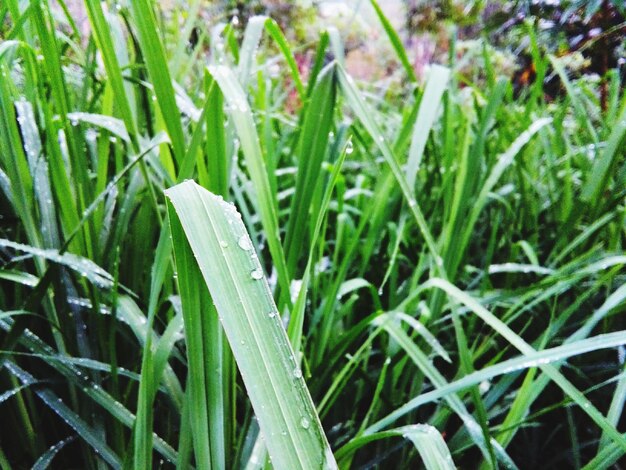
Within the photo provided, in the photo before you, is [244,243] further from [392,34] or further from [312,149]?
[392,34]

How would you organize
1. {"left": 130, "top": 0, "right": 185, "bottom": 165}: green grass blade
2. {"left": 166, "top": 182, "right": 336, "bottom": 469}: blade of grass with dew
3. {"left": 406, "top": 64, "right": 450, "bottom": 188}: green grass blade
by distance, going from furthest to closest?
{"left": 406, "top": 64, "right": 450, "bottom": 188}: green grass blade → {"left": 130, "top": 0, "right": 185, "bottom": 165}: green grass blade → {"left": 166, "top": 182, "right": 336, "bottom": 469}: blade of grass with dew

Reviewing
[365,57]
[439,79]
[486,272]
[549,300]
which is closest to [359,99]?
[439,79]

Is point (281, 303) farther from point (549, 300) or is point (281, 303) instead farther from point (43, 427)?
point (549, 300)

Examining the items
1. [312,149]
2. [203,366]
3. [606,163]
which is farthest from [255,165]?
[606,163]

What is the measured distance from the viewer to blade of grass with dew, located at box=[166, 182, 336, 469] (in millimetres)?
201

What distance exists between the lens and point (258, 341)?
212mm

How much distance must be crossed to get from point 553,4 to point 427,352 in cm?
98

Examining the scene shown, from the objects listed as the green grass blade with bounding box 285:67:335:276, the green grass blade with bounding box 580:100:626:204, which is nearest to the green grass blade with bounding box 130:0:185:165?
the green grass blade with bounding box 285:67:335:276

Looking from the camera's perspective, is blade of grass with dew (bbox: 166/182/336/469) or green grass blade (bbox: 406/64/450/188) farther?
green grass blade (bbox: 406/64/450/188)

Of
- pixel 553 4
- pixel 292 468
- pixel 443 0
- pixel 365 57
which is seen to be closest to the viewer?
pixel 292 468

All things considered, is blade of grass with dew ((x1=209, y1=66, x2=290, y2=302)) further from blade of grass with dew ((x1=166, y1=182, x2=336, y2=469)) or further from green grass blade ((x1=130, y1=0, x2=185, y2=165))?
blade of grass with dew ((x1=166, y1=182, x2=336, y2=469))

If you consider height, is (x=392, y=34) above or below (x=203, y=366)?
above

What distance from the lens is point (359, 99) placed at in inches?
18.7

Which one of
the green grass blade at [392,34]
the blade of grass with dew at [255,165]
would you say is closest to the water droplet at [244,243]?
the blade of grass with dew at [255,165]
